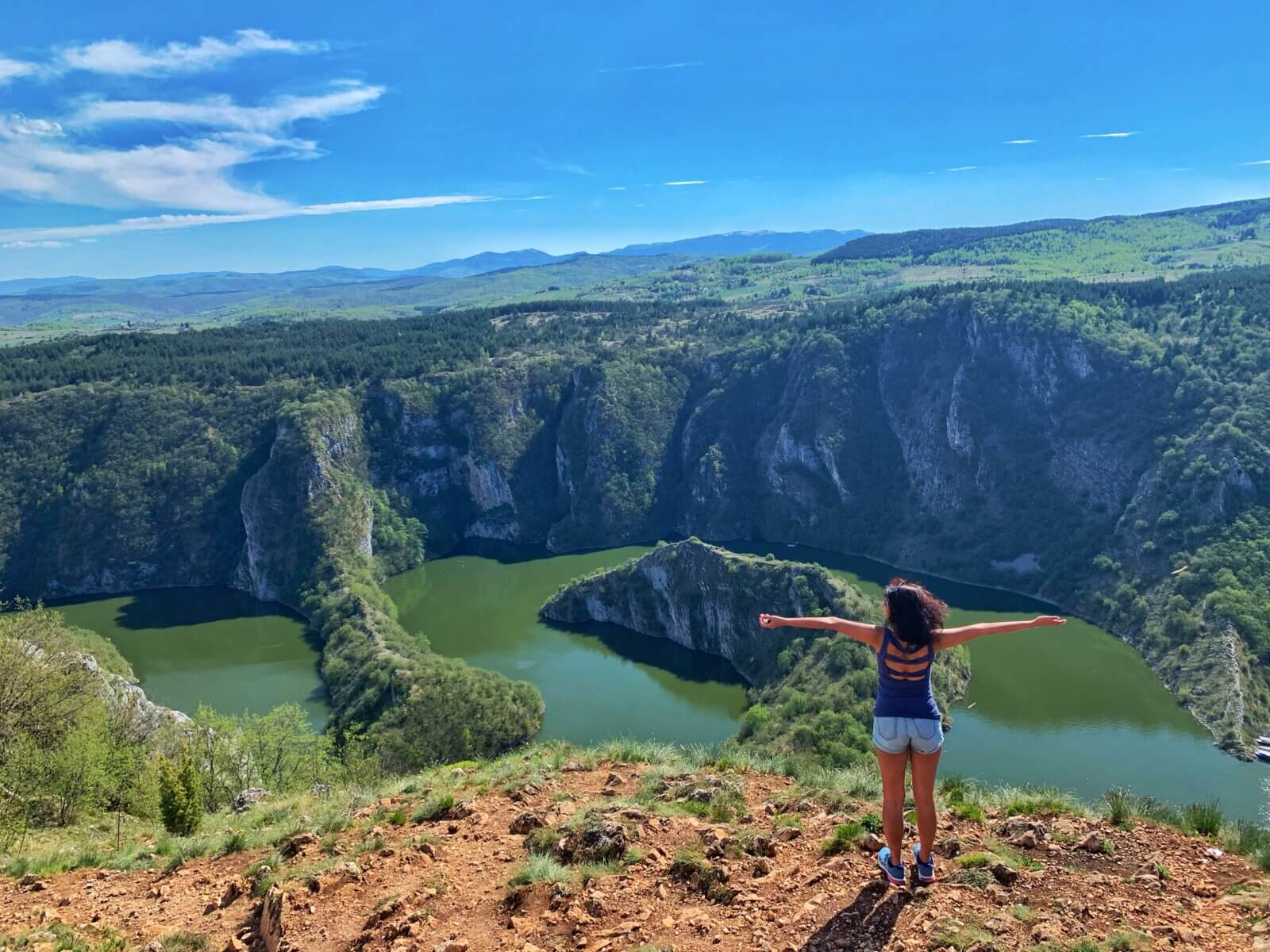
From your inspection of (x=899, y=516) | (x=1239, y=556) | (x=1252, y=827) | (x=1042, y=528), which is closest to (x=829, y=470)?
(x=899, y=516)

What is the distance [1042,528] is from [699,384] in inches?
2272

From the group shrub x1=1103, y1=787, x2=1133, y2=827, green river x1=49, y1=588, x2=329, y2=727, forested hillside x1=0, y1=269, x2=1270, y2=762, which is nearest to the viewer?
shrub x1=1103, y1=787, x2=1133, y2=827

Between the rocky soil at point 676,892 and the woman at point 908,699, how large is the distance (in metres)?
0.84

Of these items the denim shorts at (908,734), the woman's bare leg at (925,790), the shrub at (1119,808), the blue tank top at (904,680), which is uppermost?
the blue tank top at (904,680)

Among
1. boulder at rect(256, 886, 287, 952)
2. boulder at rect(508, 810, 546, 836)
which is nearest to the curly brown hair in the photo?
boulder at rect(508, 810, 546, 836)

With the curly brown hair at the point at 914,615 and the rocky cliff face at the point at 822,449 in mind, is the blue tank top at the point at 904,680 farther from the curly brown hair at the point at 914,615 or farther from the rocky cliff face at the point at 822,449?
the rocky cliff face at the point at 822,449

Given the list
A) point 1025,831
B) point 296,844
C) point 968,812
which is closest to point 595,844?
point 296,844

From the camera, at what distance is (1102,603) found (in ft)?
222

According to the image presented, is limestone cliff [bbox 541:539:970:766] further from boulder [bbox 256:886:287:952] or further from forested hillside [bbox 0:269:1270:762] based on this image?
boulder [bbox 256:886:287:952]

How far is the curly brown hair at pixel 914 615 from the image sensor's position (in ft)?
25.2

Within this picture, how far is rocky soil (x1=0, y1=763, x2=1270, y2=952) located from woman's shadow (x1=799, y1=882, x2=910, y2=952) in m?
0.02

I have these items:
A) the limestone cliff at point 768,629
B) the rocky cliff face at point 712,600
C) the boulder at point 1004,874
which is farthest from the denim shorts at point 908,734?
the rocky cliff face at point 712,600

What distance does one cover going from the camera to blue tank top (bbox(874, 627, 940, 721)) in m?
7.66

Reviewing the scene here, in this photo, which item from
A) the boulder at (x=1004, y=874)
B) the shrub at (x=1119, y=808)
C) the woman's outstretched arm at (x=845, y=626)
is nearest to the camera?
the woman's outstretched arm at (x=845, y=626)
